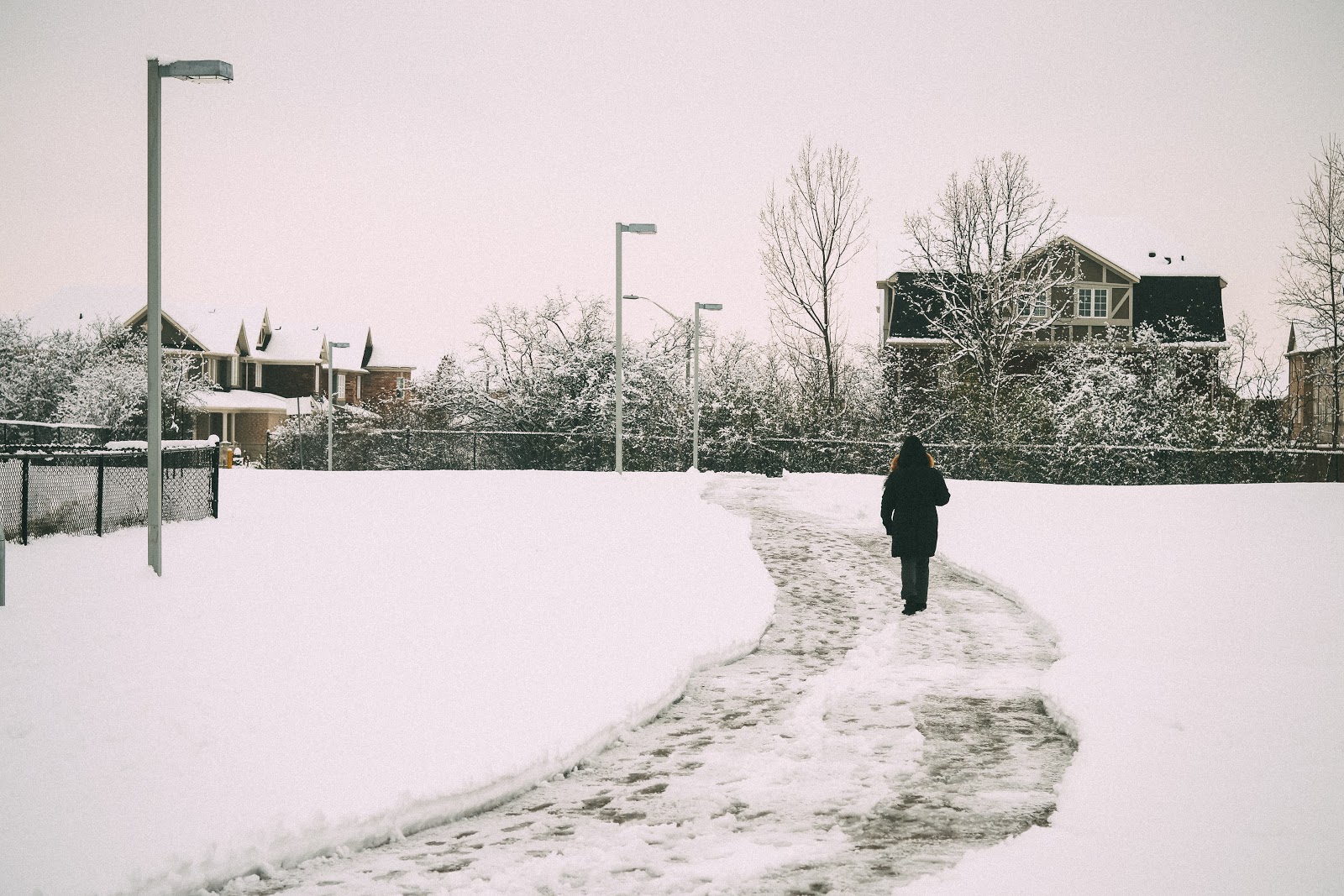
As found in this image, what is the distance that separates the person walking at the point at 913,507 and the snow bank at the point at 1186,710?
148 cm

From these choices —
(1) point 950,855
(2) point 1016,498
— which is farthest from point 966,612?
(2) point 1016,498

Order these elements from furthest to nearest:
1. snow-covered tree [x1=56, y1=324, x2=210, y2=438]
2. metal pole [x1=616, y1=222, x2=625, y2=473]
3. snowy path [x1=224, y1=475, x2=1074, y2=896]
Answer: snow-covered tree [x1=56, y1=324, x2=210, y2=438], metal pole [x1=616, y1=222, x2=625, y2=473], snowy path [x1=224, y1=475, x2=1074, y2=896]

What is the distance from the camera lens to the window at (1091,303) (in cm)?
4909

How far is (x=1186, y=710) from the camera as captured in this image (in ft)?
24.3

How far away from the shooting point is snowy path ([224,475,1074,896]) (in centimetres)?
500

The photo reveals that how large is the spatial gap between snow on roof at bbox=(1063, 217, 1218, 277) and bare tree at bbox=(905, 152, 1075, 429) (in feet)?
15.5

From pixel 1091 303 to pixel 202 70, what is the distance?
45499 millimetres

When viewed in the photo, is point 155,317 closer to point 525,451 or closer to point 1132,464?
point 1132,464

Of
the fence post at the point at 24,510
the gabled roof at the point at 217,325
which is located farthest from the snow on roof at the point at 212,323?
the fence post at the point at 24,510

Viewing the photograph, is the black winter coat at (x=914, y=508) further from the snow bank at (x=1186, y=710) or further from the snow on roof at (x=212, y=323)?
the snow on roof at (x=212, y=323)

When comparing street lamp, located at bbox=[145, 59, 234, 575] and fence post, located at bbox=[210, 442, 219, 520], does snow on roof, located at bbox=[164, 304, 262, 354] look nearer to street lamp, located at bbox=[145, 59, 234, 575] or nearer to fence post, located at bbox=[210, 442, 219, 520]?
fence post, located at bbox=[210, 442, 219, 520]

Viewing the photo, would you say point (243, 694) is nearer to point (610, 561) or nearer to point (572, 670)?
point (572, 670)

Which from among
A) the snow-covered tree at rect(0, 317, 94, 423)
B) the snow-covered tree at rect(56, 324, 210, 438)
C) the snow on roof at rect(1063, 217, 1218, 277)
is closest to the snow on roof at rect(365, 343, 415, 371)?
the snow-covered tree at rect(56, 324, 210, 438)

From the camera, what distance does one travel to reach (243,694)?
7.27 meters
